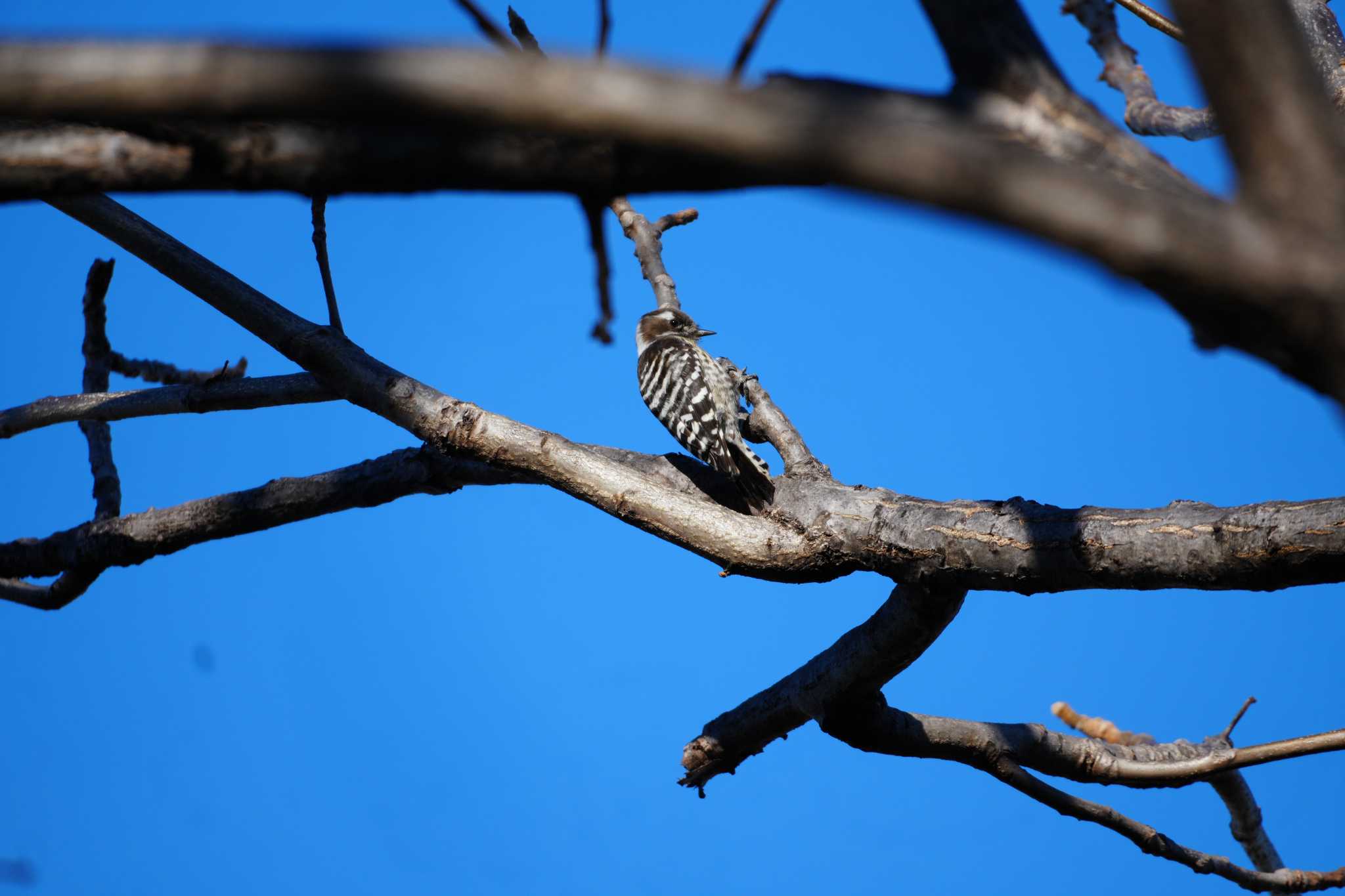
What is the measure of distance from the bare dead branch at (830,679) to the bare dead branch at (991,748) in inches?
2.9

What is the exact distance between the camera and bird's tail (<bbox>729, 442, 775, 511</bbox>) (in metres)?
2.27

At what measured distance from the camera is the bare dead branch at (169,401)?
2688mm

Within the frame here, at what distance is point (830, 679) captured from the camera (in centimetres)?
221

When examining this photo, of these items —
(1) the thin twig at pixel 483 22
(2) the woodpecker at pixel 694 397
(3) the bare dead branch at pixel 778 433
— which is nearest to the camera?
(1) the thin twig at pixel 483 22

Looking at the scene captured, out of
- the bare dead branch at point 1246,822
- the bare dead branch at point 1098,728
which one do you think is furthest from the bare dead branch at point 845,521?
the bare dead branch at point 1246,822

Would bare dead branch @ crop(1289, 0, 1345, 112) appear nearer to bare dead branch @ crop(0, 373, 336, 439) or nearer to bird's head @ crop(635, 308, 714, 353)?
bird's head @ crop(635, 308, 714, 353)

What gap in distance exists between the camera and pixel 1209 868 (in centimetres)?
233

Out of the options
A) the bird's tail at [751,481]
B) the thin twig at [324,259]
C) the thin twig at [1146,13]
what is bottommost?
the bird's tail at [751,481]

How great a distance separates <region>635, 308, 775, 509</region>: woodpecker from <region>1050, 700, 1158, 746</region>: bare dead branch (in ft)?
3.98

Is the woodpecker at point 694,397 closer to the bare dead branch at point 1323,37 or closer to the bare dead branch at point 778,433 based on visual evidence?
the bare dead branch at point 778,433

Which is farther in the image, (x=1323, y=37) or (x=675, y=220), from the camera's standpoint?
(x=675, y=220)

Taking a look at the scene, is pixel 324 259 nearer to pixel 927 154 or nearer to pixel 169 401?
pixel 169 401

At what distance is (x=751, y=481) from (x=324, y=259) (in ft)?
3.99


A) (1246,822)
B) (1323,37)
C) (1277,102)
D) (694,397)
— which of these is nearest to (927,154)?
(1277,102)
